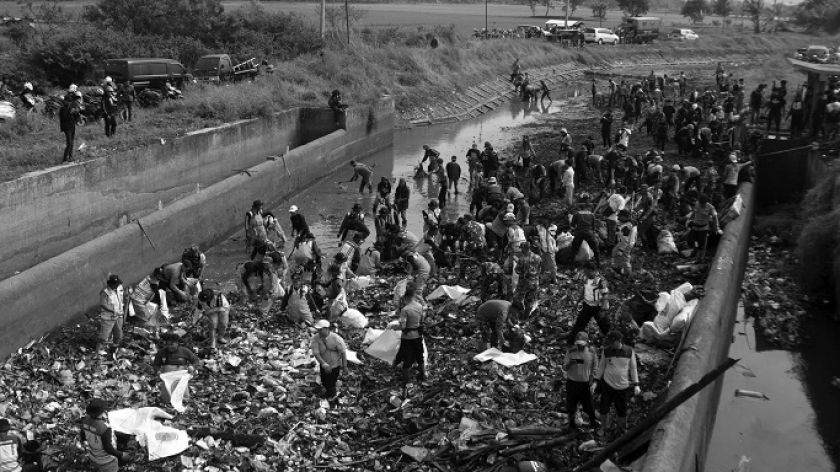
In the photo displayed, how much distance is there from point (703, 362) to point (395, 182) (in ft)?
56.2

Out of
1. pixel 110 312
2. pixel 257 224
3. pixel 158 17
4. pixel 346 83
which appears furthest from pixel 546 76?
pixel 110 312

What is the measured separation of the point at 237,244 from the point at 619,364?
12.5 meters

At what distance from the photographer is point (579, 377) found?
Result: 9797 millimetres

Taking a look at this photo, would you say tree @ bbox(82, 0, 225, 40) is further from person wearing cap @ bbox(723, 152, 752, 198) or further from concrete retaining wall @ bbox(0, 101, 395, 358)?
person wearing cap @ bbox(723, 152, 752, 198)

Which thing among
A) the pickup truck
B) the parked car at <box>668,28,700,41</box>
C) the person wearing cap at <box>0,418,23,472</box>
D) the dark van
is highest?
the dark van

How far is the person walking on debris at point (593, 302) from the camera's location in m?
12.0

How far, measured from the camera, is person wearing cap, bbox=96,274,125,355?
12.5m

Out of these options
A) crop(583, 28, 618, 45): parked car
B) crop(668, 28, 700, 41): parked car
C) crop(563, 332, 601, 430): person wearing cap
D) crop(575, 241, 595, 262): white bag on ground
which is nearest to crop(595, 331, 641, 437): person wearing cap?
crop(563, 332, 601, 430): person wearing cap

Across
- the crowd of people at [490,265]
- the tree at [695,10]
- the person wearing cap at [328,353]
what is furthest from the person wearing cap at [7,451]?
the tree at [695,10]

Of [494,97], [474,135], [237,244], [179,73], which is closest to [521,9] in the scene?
[494,97]

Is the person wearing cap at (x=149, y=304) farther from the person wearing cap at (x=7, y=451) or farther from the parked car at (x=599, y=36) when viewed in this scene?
Answer: the parked car at (x=599, y=36)

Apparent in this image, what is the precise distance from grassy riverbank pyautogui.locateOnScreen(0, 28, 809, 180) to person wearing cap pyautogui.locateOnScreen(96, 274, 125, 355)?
18.3 feet

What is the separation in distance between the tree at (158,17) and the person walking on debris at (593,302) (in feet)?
98.0

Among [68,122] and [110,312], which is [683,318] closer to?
[110,312]
